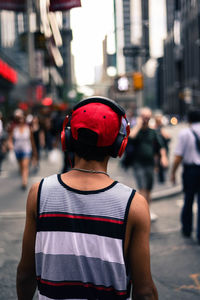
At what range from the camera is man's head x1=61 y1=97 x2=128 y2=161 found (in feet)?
6.16

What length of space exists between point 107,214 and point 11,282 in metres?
3.13

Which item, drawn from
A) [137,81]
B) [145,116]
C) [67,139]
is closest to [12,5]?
[145,116]

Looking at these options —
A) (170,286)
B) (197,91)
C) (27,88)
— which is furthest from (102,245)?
(197,91)

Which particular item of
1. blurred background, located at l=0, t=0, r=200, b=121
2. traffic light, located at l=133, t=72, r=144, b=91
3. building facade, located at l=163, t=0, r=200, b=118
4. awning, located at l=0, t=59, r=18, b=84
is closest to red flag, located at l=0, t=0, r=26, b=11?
blurred background, located at l=0, t=0, r=200, b=121

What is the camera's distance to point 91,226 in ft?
6.00

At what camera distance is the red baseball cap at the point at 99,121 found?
73.7 inches

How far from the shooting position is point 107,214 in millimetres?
1819

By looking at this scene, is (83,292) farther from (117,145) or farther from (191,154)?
(191,154)

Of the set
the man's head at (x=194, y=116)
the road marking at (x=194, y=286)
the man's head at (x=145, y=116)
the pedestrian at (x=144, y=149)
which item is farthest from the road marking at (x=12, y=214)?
the road marking at (x=194, y=286)

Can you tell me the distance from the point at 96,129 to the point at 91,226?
411 mm

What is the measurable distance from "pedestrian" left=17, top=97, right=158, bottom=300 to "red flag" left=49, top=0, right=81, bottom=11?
403 cm

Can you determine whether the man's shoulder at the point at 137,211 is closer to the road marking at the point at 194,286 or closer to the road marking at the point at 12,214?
the road marking at the point at 194,286

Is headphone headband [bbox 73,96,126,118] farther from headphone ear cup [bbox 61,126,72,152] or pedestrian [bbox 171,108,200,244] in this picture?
pedestrian [bbox 171,108,200,244]

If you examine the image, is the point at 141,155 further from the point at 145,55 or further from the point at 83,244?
the point at 145,55
